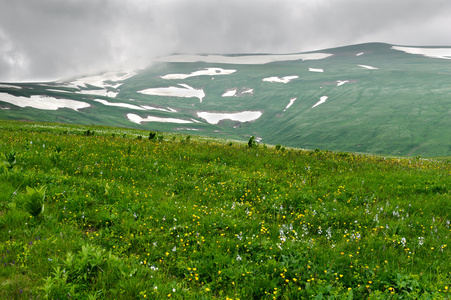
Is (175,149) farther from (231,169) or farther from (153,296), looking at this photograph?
(153,296)

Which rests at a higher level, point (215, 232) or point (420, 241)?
point (420, 241)

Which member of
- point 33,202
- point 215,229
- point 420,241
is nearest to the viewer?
point 33,202

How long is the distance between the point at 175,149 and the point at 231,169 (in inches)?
171

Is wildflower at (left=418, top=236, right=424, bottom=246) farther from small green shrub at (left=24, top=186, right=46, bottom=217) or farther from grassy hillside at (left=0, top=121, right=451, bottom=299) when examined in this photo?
small green shrub at (left=24, top=186, right=46, bottom=217)

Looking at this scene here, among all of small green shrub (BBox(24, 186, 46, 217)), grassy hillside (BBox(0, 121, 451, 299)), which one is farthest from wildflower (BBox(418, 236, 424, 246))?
small green shrub (BBox(24, 186, 46, 217))

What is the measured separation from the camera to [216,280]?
5219 mm

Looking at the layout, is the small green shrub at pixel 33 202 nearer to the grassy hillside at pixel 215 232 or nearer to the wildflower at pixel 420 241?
the grassy hillside at pixel 215 232

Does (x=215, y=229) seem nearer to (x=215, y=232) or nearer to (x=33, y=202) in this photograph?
(x=215, y=232)

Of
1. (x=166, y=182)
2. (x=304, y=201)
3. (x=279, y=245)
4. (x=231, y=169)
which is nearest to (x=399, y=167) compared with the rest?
(x=304, y=201)

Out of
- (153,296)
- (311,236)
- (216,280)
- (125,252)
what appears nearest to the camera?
(153,296)

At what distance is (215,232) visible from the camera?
683 cm

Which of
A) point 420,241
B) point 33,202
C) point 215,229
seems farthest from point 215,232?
point 420,241

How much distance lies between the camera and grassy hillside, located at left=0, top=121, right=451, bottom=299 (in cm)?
473

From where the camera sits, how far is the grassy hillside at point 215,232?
473 centimetres
